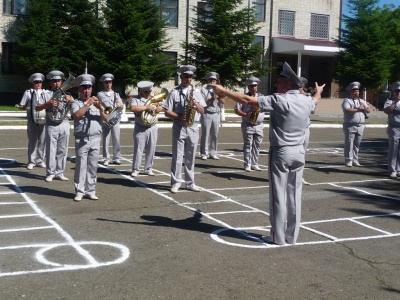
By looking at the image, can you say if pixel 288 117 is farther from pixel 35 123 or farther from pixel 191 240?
pixel 35 123

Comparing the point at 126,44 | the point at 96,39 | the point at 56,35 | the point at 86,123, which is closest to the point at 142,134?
the point at 86,123

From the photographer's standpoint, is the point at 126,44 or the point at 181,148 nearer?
the point at 181,148

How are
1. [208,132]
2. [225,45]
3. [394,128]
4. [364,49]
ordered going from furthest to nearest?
1. [364,49]
2. [225,45]
3. [208,132]
4. [394,128]

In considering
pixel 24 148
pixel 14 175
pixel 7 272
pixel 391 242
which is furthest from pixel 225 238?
pixel 24 148

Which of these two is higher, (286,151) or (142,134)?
(286,151)

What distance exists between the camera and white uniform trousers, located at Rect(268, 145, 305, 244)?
7.15 metres

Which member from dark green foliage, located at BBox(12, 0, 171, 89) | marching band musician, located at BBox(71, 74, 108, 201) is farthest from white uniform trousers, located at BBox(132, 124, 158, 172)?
dark green foliage, located at BBox(12, 0, 171, 89)

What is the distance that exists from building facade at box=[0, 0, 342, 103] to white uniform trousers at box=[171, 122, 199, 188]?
1118 inches

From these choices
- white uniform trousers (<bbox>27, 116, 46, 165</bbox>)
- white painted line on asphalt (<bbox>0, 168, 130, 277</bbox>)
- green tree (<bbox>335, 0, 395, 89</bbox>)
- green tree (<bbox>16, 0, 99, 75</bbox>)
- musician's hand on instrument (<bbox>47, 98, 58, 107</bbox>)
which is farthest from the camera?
green tree (<bbox>335, 0, 395, 89</bbox>)

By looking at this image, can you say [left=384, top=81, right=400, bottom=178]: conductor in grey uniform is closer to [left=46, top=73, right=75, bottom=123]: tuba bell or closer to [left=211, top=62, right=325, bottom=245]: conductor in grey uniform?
[left=211, top=62, right=325, bottom=245]: conductor in grey uniform

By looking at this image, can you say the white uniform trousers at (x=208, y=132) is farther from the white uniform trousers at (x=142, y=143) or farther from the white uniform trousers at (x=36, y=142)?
the white uniform trousers at (x=36, y=142)

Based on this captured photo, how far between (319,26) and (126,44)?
19859mm

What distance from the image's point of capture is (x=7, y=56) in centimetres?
3753

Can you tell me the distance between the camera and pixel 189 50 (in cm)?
3250
